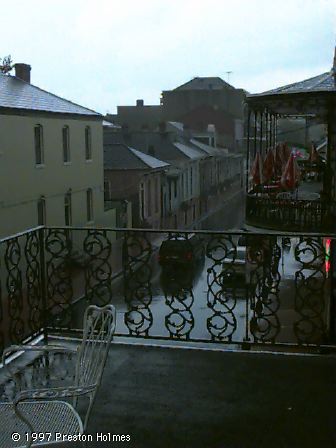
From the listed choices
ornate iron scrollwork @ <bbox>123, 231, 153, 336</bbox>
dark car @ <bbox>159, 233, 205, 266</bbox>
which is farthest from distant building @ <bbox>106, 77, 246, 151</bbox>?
ornate iron scrollwork @ <bbox>123, 231, 153, 336</bbox>

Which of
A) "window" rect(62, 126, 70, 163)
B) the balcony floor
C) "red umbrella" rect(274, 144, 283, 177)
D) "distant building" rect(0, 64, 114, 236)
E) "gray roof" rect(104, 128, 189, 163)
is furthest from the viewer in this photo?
"gray roof" rect(104, 128, 189, 163)

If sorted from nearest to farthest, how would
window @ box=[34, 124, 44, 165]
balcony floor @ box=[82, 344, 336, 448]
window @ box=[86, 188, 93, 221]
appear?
balcony floor @ box=[82, 344, 336, 448] → window @ box=[34, 124, 44, 165] → window @ box=[86, 188, 93, 221]

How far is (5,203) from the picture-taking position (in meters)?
18.8

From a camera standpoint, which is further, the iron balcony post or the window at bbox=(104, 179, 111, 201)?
the window at bbox=(104, 179, 111, 201)

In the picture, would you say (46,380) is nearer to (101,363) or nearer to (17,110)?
(101,363)

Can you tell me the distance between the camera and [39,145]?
20.8m

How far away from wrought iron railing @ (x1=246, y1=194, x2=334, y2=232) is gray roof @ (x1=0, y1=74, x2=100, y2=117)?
9203 millimetres

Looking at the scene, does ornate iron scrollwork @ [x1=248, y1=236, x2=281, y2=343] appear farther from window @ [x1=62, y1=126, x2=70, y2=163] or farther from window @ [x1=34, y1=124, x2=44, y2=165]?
window @ [x1=62, y1=126, x2=70, y2=163]

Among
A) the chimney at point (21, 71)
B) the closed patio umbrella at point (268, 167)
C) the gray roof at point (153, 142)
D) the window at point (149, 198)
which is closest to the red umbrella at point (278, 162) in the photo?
the closed patio umbrella at point (268, 167)

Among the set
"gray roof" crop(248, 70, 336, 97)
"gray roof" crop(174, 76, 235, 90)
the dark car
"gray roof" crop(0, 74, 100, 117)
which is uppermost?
"gray roof" crop(174, 76, 235, 90)

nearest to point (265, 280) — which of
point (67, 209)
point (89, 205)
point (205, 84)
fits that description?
point (67, 209)

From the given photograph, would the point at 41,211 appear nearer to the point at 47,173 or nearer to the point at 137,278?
the point at 47,173

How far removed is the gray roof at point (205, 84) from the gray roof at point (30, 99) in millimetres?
45204

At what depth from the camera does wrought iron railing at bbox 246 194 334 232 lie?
11945 mm
